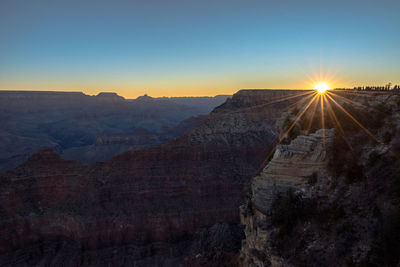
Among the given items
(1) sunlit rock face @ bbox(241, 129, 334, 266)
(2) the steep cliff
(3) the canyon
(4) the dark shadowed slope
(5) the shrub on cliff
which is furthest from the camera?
(4) the dark shadowed slope

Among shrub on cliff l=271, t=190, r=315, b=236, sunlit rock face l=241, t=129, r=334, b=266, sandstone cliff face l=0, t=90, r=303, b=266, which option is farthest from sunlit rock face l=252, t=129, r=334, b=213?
sandstone cliff face l=0, t=90, r=303, b=266

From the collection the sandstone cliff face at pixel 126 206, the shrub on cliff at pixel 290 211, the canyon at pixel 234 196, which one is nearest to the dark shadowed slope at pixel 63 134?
the canyon at pixel 234 196

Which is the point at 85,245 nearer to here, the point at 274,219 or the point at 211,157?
the point at 211,157

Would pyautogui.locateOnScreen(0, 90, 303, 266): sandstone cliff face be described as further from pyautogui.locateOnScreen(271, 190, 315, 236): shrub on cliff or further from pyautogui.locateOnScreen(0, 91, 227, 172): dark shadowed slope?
pyautogui.locateOnScreen(0, 91, 227, 172): dark shadowed slope

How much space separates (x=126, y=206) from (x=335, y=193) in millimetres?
32148

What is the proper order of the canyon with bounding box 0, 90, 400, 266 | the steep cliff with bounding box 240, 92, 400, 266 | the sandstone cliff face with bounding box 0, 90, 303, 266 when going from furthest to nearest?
the sandstone cliff face with bounding box 0, 90, 303, 266, the canyon with bounding box 0, 90, 400, 266, the steep cliff with bounding box 240, 92, 400, 266

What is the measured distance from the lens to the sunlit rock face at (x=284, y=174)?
481 inches

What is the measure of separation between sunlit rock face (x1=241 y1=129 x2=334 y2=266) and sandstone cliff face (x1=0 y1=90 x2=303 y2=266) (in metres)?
18.4

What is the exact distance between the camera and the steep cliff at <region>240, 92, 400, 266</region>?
947cm

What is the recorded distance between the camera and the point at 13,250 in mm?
33938

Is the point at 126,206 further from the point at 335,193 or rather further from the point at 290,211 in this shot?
the point at 335,193

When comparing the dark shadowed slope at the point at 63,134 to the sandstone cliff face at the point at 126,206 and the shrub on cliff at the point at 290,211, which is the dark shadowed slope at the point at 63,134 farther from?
the shrub on cliff at the point at 290,211

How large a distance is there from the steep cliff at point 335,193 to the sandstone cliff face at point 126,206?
19.4 m

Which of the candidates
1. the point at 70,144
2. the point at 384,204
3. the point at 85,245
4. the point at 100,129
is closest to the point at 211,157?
the point at 85,245
